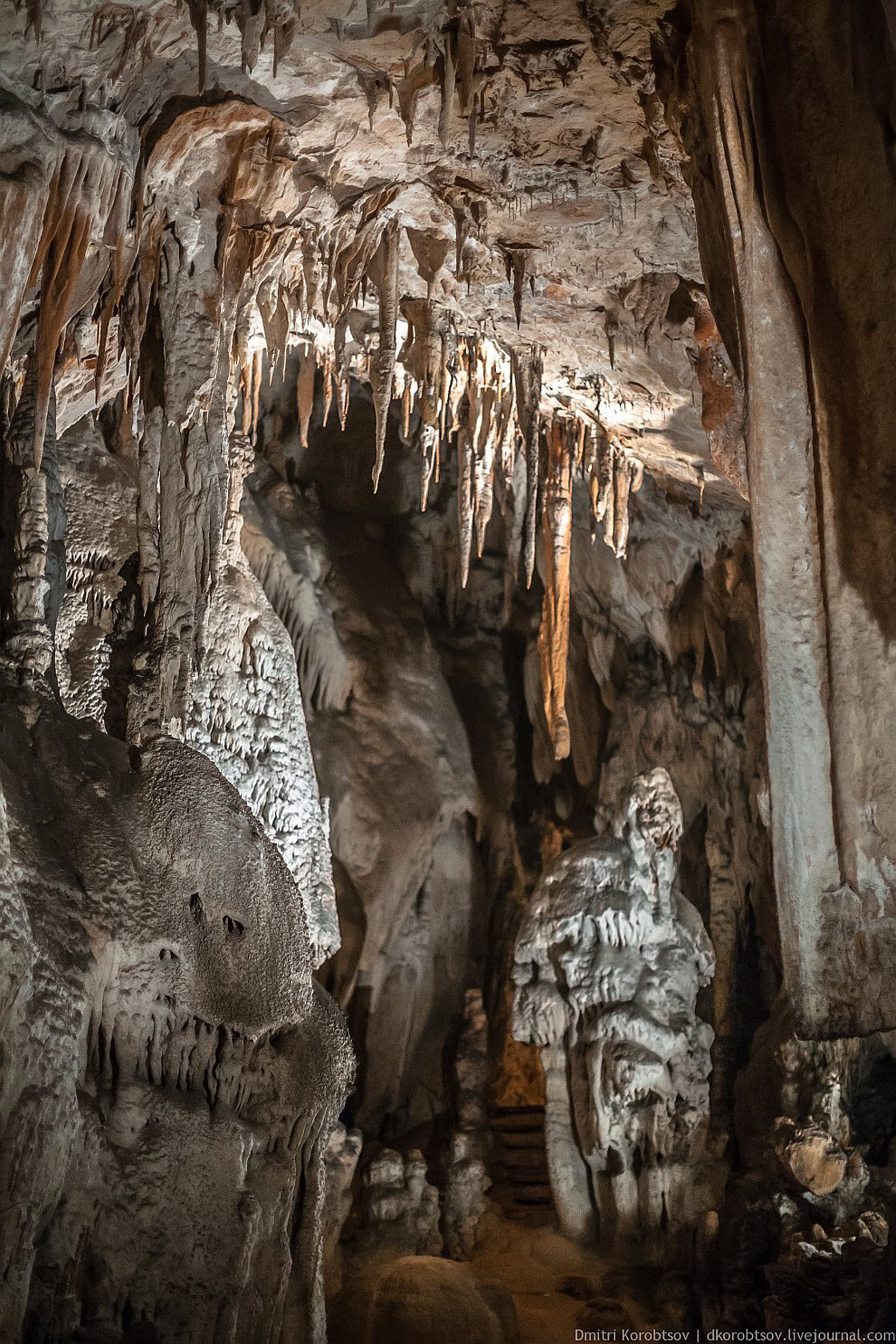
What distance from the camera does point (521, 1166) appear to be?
32.9 feet

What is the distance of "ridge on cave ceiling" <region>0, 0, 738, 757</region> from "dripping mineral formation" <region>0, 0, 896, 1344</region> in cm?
2

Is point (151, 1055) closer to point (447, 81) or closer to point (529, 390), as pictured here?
point (447, 81)

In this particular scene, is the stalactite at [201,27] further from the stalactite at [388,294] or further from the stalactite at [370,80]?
the stalactite at [388,294]

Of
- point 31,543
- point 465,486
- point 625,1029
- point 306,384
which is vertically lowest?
point 625,1029

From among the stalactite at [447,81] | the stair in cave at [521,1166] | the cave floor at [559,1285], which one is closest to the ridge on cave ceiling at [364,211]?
the stalactite at [447,81]

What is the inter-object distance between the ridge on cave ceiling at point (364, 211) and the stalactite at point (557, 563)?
0.12 meters

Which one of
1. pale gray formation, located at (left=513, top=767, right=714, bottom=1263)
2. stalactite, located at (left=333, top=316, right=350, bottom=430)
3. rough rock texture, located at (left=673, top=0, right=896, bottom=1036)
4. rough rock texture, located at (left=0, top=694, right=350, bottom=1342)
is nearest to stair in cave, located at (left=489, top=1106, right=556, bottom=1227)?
pale gray formation, located at (left=513, top=767, right=714, bottom=1263)

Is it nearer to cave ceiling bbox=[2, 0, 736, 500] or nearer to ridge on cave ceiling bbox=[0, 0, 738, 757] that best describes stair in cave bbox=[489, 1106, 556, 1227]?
ridge on cave ceiling bbox=[0, 0, 738, 757]

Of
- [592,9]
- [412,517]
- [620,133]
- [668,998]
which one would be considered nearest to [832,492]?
[592,9]

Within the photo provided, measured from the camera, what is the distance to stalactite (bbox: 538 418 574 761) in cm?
838

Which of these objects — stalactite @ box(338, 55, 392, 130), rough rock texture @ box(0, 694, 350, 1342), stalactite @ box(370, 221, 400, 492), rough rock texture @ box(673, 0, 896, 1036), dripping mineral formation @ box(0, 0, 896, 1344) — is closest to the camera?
rough rock texture @ box(673, 0, 896, 1036)

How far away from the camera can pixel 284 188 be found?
602 cm

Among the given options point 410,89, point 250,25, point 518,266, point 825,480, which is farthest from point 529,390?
point 825,480

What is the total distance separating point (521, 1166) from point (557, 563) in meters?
4.56
